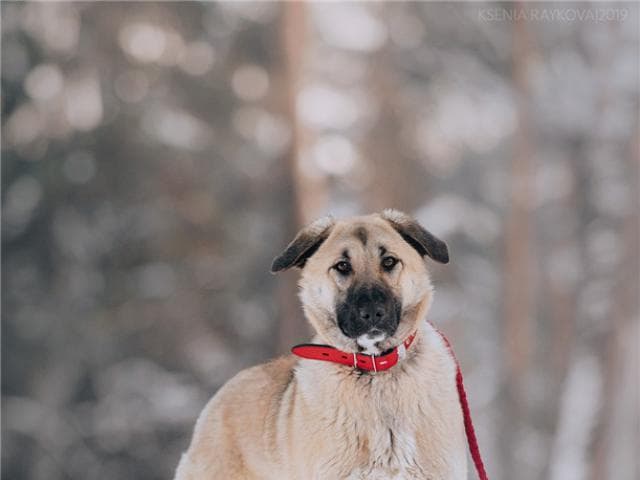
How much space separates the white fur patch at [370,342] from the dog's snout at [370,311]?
23 millimetres

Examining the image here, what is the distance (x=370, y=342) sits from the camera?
4117mm

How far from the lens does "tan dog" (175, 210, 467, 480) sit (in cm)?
394

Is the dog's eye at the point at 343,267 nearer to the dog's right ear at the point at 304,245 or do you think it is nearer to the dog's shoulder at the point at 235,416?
the dog's right ear at the point at 304,245

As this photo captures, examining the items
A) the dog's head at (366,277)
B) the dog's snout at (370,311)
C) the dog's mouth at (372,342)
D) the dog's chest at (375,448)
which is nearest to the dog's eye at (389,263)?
the dog's head at (366,277)

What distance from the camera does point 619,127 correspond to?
56.5 ft

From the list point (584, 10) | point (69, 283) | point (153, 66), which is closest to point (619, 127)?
point (584, 10)

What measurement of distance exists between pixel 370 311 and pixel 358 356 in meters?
0.24

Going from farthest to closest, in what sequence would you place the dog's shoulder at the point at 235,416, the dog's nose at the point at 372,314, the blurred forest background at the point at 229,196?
the blurred forest background at the point at 229,196
the dog's shoulder at the point at 235,416
the dog's nose at the point at 372,314

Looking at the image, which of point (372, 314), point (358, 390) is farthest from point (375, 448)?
point (372, 314)

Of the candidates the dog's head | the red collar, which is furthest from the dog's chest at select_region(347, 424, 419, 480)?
the dog's head

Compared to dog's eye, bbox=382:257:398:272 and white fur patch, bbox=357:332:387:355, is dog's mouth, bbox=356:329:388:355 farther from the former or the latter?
dog's eye, bbox=382:257:398:272

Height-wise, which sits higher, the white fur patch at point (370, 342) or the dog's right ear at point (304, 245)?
the dog's right ear at point (304, 245)

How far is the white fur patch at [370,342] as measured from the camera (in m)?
4.08

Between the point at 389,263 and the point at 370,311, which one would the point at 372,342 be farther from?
the point at 389,263
